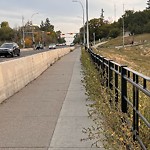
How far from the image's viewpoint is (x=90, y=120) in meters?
8.02

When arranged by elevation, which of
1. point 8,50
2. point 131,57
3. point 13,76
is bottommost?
point 131,57

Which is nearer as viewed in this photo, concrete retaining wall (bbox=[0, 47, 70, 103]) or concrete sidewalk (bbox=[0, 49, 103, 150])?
concrete sidewalk (bbox=[0, 49, 103, 150])

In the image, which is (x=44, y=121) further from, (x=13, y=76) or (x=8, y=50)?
(x=8, y=50)

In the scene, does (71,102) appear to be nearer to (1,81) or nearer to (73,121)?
(1,81)

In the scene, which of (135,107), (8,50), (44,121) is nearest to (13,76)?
(44,121)

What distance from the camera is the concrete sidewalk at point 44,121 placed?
20.1ft

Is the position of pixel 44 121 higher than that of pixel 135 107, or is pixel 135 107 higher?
pixel 135 107

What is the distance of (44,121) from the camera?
793 centimetres

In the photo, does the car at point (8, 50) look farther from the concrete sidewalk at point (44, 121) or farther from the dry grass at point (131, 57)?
the concrete sidewalk at point (44, 121)

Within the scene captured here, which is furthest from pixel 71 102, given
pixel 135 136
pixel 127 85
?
pixel 135 136

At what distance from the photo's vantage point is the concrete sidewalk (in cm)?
612

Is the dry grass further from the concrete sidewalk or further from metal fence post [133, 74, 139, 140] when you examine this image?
metal fence post [133, 74, 139, 140]

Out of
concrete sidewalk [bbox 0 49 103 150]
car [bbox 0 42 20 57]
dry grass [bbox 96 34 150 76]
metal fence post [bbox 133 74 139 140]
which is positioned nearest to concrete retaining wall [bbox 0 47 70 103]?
concrete sidewalk [bbox 0 49 103 150]

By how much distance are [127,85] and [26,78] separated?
969 cm
